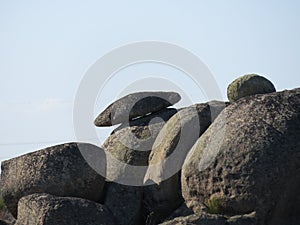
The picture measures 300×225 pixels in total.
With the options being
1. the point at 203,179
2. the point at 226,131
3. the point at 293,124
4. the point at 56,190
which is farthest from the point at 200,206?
the point at 56,190

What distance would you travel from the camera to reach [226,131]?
1403 centimetres

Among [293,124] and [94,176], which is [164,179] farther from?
[293,124]

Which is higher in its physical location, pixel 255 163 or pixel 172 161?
pixel 255 163

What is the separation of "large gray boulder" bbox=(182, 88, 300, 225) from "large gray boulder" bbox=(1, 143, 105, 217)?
3.17 m

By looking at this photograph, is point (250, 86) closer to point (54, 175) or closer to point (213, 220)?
point (54, 175)

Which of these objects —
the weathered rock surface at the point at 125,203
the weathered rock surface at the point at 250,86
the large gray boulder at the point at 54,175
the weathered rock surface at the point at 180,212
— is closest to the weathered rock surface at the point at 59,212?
the large gray boulder at the point at 54,175

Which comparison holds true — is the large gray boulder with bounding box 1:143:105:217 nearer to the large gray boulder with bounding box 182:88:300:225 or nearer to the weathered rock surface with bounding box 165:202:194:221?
the weathered rock surface with bounding box 165:202:194:221

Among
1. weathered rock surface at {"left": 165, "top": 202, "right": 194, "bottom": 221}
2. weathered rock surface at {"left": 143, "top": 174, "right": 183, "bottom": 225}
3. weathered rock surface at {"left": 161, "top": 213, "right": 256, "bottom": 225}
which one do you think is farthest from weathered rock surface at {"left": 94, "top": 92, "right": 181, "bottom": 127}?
weathered rock surface at {"left": 161, "top": 213, "right": 256, "bottom": 225}

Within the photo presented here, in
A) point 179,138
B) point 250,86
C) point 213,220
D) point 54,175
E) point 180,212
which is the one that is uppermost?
point 250,86

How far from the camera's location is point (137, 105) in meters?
19.4

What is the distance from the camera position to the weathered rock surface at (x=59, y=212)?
1417cm

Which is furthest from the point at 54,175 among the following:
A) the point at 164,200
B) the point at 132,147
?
the point at 132,147

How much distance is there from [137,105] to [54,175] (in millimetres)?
4098

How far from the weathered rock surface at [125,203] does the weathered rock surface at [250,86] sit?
3.76m
